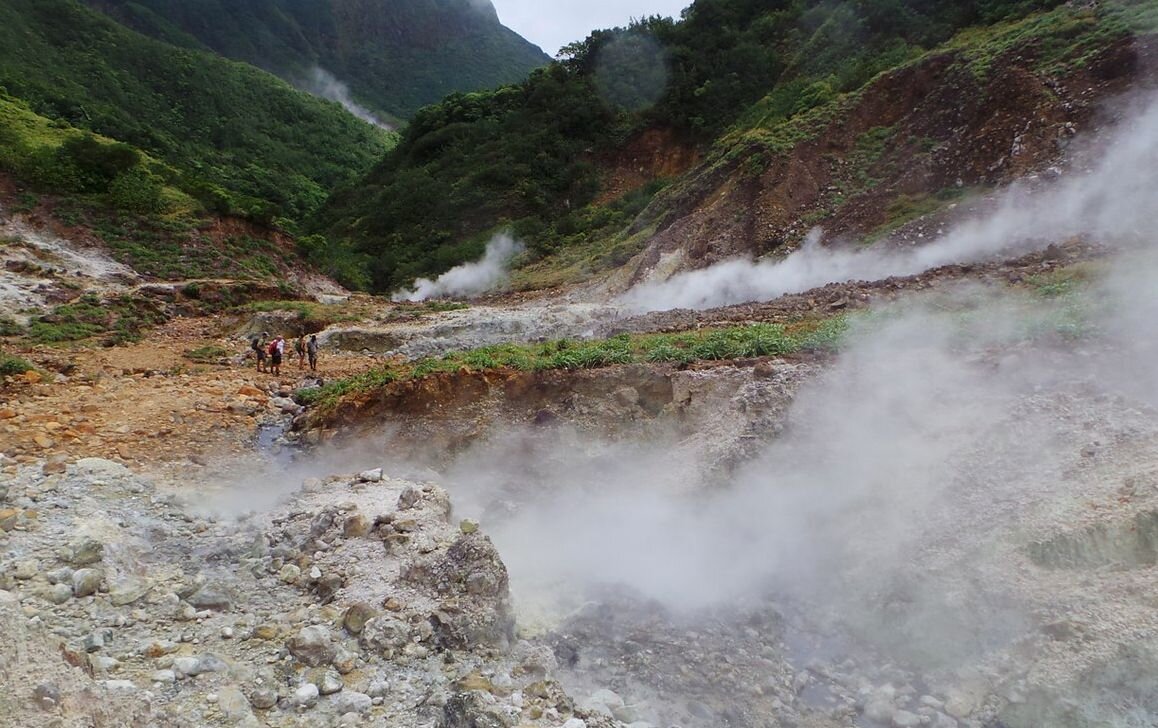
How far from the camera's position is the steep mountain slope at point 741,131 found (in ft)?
54.8

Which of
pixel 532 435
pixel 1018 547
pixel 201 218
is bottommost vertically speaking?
pixel 1018 547

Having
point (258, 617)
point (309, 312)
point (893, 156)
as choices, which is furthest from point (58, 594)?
point (893, 156)

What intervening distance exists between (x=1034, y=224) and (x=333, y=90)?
85.9 metres

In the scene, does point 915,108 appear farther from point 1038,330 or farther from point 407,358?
point 407,358

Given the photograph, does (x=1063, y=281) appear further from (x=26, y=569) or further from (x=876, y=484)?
(x=26, y=569)

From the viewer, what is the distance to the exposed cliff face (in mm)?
15547

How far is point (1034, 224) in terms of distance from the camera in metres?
13.6

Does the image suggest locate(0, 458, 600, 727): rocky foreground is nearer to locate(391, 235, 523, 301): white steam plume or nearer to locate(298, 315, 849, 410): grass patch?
locate(298, 315, 849, 410): grass patch

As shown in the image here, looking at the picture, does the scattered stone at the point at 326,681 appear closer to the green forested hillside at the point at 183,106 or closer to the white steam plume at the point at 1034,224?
the white steam plume at the point at 1034,224

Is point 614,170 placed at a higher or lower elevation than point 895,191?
higher

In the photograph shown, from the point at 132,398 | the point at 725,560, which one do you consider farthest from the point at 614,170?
the point at 725,560

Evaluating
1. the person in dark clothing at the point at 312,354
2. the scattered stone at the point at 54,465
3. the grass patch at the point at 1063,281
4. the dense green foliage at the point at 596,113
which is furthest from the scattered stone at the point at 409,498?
the dense green foliage at the point at 596,113

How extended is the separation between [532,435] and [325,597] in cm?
406

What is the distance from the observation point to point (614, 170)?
112 ft
